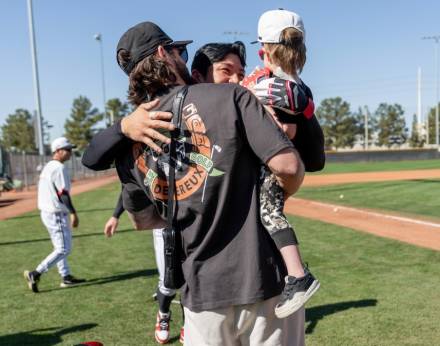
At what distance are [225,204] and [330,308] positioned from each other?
4.07 m

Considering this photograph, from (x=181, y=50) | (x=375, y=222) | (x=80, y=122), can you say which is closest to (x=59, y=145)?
(x=181, y=50)

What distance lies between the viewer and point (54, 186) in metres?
6.97

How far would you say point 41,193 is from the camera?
7.13 metres

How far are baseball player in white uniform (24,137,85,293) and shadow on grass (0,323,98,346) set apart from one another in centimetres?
190

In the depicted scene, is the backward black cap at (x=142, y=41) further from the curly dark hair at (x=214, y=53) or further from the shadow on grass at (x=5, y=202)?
the shadow on grass at (x=5, y=202)

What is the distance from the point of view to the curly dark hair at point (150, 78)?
1938 millimetres

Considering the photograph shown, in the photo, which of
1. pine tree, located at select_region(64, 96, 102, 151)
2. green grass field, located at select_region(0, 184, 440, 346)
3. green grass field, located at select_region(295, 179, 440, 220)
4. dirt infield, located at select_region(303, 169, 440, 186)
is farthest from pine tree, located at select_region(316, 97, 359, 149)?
green grass field, located at select_region(0, 184, 440, 346)

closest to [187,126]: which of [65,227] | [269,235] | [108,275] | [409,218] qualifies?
[269,235]

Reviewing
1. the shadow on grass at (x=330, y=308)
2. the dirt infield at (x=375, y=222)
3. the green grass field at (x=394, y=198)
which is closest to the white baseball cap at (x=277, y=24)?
the shadow on grass at (x=330, y=308)

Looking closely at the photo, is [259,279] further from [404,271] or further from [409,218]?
[409,218]

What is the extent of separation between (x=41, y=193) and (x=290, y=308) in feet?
19.9

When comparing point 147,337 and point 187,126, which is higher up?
point 187,126

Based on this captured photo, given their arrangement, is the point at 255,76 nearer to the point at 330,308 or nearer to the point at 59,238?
the point at 330,308

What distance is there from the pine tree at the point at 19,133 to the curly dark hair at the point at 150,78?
258 ft
